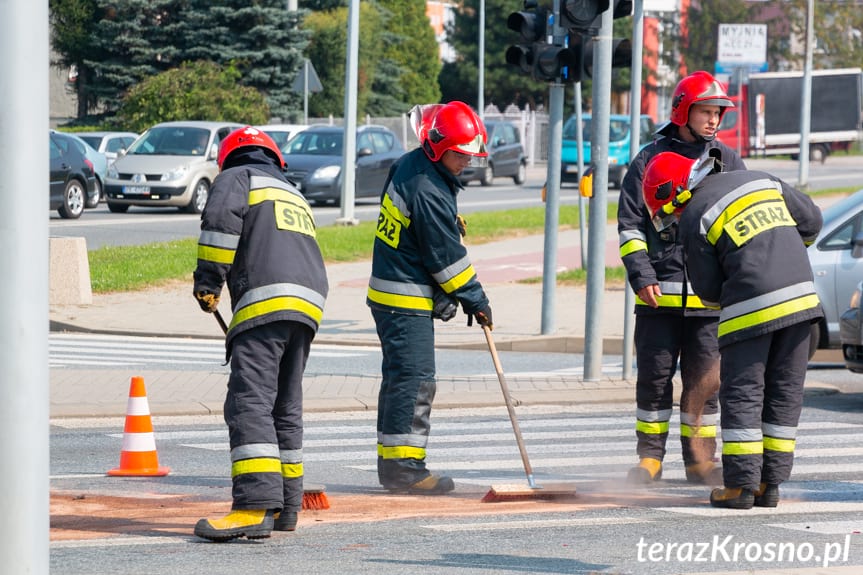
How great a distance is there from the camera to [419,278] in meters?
7.57

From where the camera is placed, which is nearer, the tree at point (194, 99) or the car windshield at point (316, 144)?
the car windshield at point (316, 144)

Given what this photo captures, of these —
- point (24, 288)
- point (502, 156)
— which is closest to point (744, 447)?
point (24, 288)

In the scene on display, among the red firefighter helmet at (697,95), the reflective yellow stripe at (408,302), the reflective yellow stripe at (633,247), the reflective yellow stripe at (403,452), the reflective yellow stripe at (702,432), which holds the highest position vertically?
the red firefighter helmet at (697,95)

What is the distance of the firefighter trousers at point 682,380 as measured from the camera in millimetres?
7797

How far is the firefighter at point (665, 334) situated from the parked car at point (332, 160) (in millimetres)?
21624

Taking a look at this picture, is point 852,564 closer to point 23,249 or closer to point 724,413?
point 724,413

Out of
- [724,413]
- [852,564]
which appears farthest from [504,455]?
[852,564]

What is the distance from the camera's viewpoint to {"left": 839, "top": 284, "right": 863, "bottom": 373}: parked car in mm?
10914

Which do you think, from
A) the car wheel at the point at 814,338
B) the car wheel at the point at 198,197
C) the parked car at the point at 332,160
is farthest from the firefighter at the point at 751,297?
the parked car at the point at 332,160

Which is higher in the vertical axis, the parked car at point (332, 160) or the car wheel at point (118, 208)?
the parked car at point (332, 160)

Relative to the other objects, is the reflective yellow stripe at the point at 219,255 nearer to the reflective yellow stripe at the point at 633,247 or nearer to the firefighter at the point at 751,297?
the firefighter at the point at 751,297

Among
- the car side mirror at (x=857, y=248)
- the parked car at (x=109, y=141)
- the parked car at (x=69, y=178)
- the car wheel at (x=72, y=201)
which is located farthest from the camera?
the parked car at (x=109, y=141)

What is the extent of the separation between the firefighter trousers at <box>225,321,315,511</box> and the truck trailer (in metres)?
50.5

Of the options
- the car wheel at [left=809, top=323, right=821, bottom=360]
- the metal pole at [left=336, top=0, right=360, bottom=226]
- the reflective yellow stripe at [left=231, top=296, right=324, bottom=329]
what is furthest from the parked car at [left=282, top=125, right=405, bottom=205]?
the reflective yellow stripe at [left=231, top=296, right=324, bottom=329]
